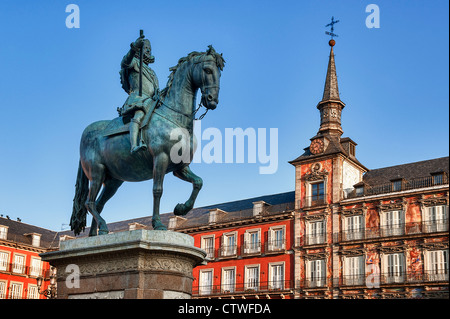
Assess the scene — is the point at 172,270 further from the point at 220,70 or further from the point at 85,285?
the point at 220,70

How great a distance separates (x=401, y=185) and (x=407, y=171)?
2.93m

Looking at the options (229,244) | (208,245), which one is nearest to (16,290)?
(208,245)

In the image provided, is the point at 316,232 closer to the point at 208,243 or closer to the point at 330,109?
the point at 208,243

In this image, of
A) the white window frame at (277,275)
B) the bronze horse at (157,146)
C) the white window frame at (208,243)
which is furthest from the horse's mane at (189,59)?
the white window frame at (208,243)

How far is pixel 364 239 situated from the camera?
43.5 meters

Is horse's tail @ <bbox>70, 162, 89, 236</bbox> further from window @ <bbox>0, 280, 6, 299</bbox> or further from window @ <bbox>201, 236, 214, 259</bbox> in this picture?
window @ <bbox>0, 280, 6, 299</bbox>

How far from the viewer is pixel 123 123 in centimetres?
1011

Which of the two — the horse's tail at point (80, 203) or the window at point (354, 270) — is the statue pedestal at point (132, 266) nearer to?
the horse's tail at point (80, 203)

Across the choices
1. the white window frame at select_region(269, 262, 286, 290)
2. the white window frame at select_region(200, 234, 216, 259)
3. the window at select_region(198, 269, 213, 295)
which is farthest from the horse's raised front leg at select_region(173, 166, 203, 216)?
the white window frame at select_region(200, 234, 216, 259)

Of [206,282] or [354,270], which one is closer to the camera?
[354,270]

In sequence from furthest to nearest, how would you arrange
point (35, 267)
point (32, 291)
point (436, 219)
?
point (35, 267) < point (32, 291) < point (436, 219)

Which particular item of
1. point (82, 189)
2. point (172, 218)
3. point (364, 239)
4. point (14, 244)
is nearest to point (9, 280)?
point (14, 244)

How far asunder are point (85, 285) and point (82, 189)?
1.99m

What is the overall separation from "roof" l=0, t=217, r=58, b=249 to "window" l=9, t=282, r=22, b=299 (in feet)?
13.6
